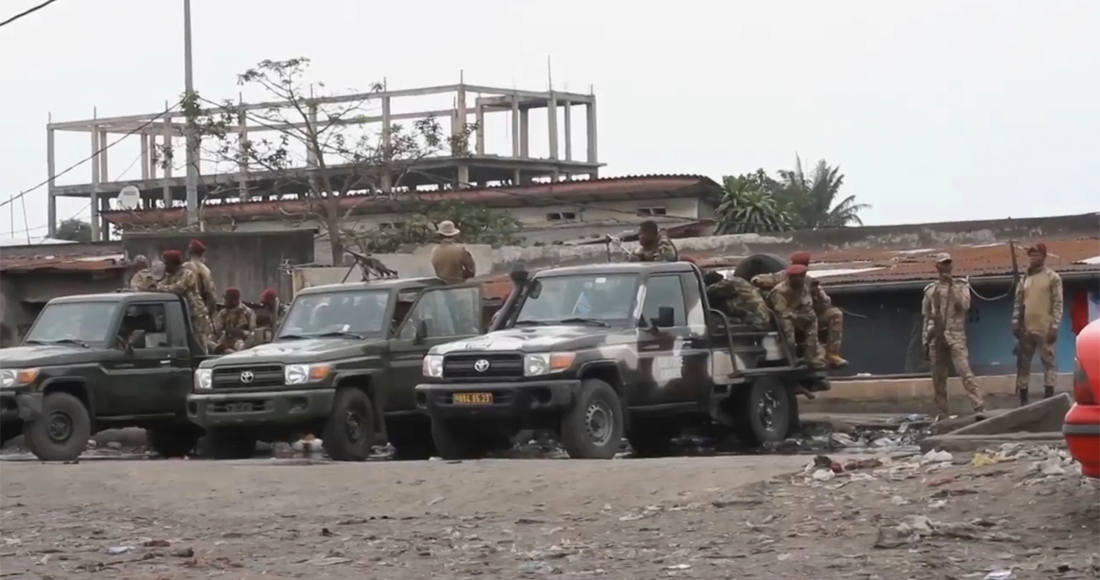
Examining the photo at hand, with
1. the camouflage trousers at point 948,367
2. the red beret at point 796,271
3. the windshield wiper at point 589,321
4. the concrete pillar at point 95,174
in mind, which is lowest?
the camouflage trousers at point 948,367

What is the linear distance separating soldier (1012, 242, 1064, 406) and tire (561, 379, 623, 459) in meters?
5.38

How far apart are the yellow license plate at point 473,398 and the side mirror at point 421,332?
7.39ft

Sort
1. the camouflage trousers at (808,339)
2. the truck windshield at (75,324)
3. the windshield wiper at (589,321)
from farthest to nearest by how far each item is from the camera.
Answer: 1. the truck windshield at (75,324)
2. the camouflage trousers at (808,339)
3. the windshield wiper at (589,321)

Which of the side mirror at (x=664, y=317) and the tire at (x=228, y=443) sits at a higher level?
the side mirror at (x=664, y=317)

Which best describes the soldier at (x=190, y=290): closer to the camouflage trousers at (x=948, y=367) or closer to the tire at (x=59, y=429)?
the tire at (x=59, y=429)

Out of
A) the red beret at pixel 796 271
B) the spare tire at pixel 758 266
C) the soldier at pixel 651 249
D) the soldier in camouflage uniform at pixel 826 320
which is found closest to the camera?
the soldier at pixel 651 249

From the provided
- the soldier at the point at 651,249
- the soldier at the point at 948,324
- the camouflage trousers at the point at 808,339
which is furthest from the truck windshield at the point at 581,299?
the soldier at the point at 948,324

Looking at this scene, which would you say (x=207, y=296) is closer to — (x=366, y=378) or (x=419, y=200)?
(x=366, y=378)

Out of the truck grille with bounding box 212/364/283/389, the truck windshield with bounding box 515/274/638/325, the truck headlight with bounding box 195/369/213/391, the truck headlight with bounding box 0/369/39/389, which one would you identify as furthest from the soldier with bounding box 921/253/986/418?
the truck headlight with bounding box 0/369/39/389

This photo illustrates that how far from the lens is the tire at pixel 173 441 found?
18016mm

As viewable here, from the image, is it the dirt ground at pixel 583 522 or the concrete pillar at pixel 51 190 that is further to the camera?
the concrete pillar at pixel 51 190

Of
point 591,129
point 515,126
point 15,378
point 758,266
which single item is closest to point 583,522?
point 758,266

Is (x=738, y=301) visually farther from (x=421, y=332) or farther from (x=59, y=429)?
(x=59, y=429)

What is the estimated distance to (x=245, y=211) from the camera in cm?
4897
